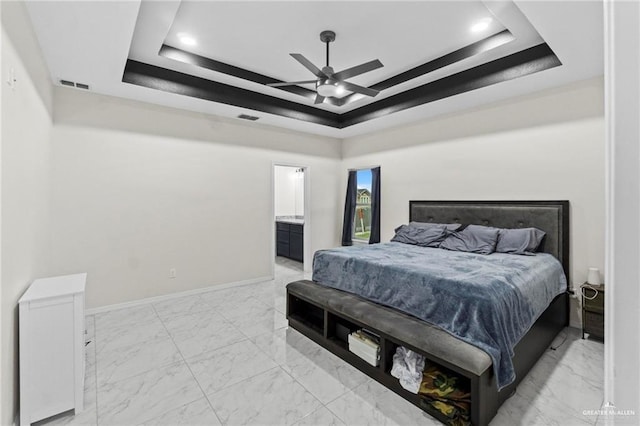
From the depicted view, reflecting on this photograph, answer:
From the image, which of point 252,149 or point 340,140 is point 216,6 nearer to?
point 252,149

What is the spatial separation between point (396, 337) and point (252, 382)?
3.79 ft

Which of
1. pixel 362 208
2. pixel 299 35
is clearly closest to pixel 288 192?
pixel 362 208

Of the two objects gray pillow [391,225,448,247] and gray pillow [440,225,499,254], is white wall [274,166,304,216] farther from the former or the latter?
gray pillow [440,225,499,254]

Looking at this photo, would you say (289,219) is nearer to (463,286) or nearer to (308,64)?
(308,64)

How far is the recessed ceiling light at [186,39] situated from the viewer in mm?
3086

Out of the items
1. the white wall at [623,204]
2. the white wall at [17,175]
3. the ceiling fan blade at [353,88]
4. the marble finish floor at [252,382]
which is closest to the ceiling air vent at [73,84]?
the white wall at [17,175]

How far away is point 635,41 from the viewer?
42 cm

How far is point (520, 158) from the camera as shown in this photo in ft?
12.6

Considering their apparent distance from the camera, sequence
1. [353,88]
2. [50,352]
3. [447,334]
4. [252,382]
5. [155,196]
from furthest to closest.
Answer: [155,196] → [353,88] → [252,382] → [447,334] → [50,352]

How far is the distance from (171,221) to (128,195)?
24.8 inches

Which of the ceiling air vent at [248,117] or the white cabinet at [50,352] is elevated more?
the ceiling air vent at [248,117]

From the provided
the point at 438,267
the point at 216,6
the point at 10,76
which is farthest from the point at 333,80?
Answer: the point at 10,76

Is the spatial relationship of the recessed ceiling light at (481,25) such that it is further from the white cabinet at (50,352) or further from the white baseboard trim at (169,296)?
the white baseboard trim at (169,296)

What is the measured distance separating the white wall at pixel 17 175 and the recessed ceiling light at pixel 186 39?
1180 millimetres
